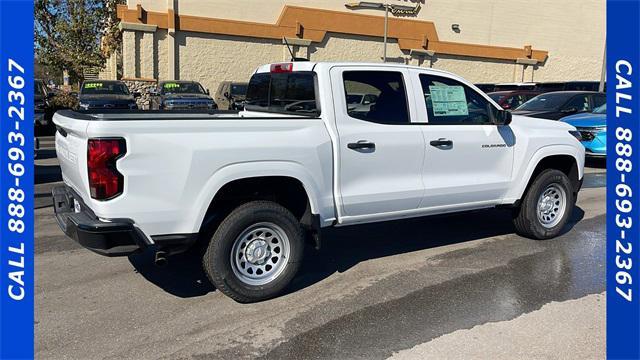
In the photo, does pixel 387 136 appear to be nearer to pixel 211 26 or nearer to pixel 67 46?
pixel 211 26

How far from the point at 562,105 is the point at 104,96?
45.4 feet

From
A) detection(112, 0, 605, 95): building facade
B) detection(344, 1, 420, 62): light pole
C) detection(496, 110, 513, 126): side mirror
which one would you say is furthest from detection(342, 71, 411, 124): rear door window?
detection(344, 1, 420, 62): light pole

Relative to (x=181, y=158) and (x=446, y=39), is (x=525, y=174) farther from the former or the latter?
(x=446, y=39)

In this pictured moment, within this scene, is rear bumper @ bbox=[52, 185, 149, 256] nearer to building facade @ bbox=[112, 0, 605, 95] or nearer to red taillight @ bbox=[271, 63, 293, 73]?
red taillight @ bbox=[271, 63, 293, 73]

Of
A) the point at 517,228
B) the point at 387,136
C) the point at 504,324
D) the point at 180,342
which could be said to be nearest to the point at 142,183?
the point at 180,342

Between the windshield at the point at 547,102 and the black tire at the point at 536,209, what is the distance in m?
7.49

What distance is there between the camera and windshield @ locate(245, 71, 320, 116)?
4910mm

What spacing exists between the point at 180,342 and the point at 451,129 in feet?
10.6

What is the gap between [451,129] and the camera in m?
5.36

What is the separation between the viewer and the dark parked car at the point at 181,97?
18.6 metres

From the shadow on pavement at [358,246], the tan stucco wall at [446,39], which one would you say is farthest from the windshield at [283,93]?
the tan stucco wall at [446,39]

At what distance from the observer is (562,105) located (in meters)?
13.2

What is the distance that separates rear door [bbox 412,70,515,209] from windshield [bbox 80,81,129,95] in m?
15.6

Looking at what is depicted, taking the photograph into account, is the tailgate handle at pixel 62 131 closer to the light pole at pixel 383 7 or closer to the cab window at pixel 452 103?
the cab window at pixel 452 103
